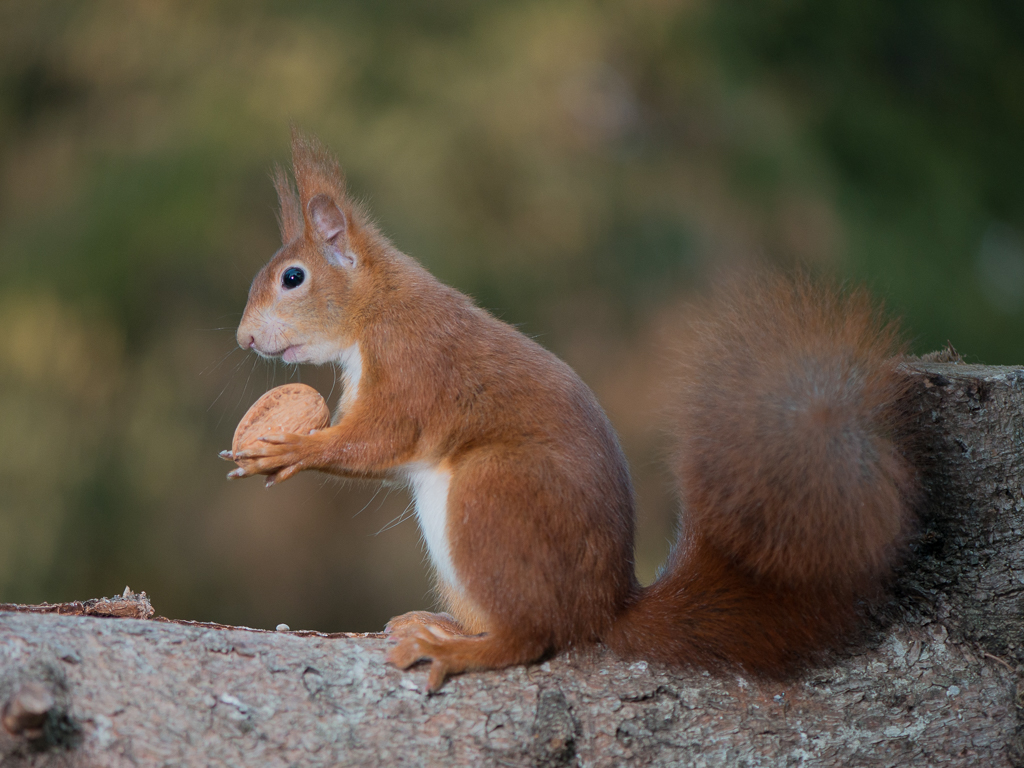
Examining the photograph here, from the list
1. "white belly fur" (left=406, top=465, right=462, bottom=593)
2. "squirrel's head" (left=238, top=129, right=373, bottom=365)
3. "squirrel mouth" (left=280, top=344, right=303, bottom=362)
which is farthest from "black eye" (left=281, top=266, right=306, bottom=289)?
"white belly fur" (left=406, top=465, right=462, bottom=593)

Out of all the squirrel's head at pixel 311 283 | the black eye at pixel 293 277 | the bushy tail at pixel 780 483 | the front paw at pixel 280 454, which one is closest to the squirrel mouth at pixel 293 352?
→ the squirrel's head at pixel 311 283

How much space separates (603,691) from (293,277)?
0.83 m

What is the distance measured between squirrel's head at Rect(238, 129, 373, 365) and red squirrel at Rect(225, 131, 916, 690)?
0.17 metres

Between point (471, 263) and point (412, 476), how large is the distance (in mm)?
1662

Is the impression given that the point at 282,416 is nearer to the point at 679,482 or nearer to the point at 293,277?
the point at 293,277

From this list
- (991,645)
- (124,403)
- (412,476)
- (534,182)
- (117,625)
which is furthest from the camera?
(534,182)

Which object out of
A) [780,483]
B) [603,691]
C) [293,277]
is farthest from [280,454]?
[780,483]

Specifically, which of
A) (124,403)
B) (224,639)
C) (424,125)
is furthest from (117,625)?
(424,125)

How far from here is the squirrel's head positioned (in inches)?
60.1

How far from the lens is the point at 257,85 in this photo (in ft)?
10.3

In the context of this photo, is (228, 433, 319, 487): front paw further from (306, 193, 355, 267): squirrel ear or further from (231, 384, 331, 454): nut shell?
(306, 193, 355, 267): squirrel ear

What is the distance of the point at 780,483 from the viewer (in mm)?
1185

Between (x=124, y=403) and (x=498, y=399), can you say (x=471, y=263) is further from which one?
(x=498, y=399)

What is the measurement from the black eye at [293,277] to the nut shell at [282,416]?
194mm
